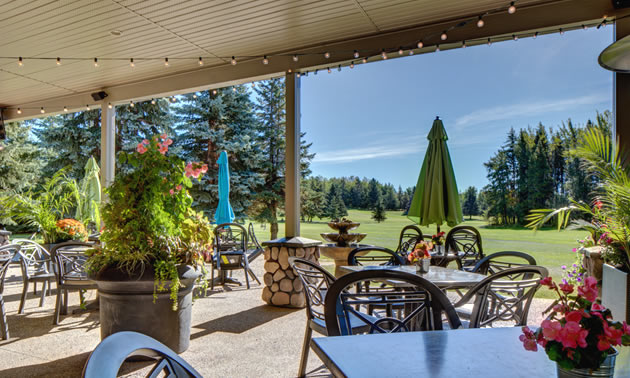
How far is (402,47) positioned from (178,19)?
2.38 m

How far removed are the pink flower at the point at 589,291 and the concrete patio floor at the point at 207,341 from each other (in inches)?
82.7

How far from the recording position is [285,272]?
4.48 metres

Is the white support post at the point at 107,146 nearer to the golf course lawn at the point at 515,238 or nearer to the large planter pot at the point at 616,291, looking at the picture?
the golf course lawn at the point at 515,238

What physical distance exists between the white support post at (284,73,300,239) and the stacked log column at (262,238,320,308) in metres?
0.29

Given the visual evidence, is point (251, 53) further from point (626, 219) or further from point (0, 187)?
point (0, 187)

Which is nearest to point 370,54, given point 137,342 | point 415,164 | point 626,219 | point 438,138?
point 438,138

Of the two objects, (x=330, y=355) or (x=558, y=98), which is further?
(x=558, y=98)

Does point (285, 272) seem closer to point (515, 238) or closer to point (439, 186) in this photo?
point (439, 186)

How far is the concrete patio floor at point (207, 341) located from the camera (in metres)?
2.80

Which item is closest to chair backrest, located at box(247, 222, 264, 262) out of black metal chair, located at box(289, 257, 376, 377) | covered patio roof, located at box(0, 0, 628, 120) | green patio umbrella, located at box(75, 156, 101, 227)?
covered patio roof, located at box(0, 0, 628, 120)

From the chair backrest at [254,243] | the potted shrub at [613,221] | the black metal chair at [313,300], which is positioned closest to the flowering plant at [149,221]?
the black metal chair at [313,300]

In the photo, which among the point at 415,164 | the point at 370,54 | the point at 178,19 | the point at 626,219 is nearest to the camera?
the point at 626,219

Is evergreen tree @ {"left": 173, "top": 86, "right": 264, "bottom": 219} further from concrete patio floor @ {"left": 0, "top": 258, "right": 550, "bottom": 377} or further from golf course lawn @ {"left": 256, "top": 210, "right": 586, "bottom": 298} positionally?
concrete patio floor @ {"left": 0, "top": 258, "right": 550, "bottom": 377}

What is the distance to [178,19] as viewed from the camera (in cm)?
417
